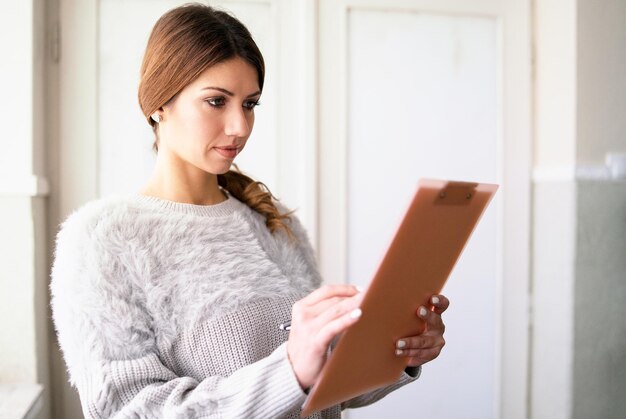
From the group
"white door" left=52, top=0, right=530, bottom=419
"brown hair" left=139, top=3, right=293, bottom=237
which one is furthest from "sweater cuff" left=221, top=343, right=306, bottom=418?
"white door" left=52, top=0, right=530, bottom=419

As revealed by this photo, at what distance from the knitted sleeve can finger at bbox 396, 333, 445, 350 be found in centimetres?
16

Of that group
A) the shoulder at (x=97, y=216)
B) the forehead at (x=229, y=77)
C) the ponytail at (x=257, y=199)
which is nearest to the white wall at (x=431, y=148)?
the ponytail at (x=257, y=199)

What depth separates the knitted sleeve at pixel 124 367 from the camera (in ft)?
2.65

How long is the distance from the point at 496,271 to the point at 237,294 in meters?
1.52

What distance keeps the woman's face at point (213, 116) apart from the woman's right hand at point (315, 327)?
383mm

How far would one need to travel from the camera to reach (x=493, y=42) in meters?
2.25

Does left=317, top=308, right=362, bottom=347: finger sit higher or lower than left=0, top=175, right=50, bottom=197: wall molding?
lower

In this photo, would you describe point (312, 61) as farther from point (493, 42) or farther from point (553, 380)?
Result: point (553, 380)

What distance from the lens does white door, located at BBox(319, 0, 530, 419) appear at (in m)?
2.11

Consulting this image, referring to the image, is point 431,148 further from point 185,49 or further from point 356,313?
point 356,313

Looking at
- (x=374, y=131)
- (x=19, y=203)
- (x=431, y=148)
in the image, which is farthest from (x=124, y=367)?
(x=431, y=148)

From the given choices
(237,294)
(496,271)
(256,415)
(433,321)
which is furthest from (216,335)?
(496,271)

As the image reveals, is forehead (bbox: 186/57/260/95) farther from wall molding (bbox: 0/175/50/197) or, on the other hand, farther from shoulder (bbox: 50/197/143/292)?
wall molding (bbox: 0/175/50/197)

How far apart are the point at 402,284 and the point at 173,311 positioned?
40cm
